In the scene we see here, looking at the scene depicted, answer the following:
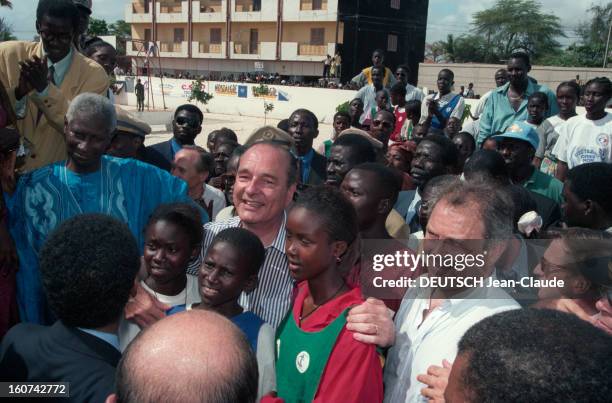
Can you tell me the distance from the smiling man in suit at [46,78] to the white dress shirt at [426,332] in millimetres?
2219

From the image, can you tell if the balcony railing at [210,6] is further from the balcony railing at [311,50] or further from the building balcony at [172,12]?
the balcony railing at [311,50]

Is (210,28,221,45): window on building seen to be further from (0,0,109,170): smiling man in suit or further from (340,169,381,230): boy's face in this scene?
(340,169,381,230): boy's face

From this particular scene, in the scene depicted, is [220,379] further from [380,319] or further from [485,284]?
[485,284]

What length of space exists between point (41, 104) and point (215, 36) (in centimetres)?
4527

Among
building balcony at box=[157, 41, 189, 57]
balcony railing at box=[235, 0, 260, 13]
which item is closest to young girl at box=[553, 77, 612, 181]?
balcony railing at box=[235, 0, 260, 13]

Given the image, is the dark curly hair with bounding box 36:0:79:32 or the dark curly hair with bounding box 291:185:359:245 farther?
the dark curly hair with bounding box 36:0:79:32

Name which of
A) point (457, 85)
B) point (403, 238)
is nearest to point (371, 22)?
point (457, 85)

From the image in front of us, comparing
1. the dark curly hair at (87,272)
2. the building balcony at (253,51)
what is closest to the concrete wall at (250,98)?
the building balcony at (253,51)

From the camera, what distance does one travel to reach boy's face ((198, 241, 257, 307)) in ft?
7.75

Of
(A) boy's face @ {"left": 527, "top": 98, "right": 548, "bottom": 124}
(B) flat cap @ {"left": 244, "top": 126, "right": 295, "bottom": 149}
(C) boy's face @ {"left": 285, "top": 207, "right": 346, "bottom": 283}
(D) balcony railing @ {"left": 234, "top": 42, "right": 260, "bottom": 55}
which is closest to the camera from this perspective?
(C) boy's face @ {"left": 285, "top": 207, "right": 346, "bottom": 283}

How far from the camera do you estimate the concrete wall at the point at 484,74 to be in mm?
27500

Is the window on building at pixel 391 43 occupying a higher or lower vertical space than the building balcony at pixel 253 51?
higher

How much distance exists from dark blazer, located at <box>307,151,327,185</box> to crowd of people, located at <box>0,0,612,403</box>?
109cm

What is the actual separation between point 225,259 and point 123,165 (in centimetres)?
87
